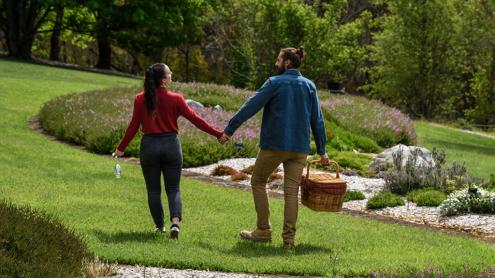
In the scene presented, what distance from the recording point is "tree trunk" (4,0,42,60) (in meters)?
44.7

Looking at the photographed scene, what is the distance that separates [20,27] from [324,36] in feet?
59.1

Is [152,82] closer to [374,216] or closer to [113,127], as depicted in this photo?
[374,216]

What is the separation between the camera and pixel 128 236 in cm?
866

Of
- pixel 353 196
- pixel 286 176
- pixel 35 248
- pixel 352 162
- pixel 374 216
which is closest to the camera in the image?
pixel 35 248

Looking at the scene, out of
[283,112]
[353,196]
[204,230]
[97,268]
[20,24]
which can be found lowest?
[353,196]

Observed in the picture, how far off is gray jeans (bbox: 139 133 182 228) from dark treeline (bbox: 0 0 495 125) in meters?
27.9

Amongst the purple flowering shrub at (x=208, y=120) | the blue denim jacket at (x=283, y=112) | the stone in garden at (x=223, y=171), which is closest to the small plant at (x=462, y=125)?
the purple flowering shrub at (x=208, y=120)

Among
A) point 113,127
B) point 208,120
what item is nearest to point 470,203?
point 208,120

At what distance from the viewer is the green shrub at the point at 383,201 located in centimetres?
1323

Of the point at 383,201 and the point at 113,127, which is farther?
the point at 113,127

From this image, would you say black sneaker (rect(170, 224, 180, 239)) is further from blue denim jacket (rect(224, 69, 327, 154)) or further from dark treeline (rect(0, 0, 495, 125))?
dark treeline (rect(0, 0, 495, 125))

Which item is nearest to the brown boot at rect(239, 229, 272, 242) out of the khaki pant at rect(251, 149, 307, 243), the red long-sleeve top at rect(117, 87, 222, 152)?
the khaki pant at rect(251, 149, 307, 243)

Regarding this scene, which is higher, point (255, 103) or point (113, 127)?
point (255, 103)

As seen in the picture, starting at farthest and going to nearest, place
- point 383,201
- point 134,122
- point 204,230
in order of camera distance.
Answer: point 383,201 → point 204,230 → point 134,122
